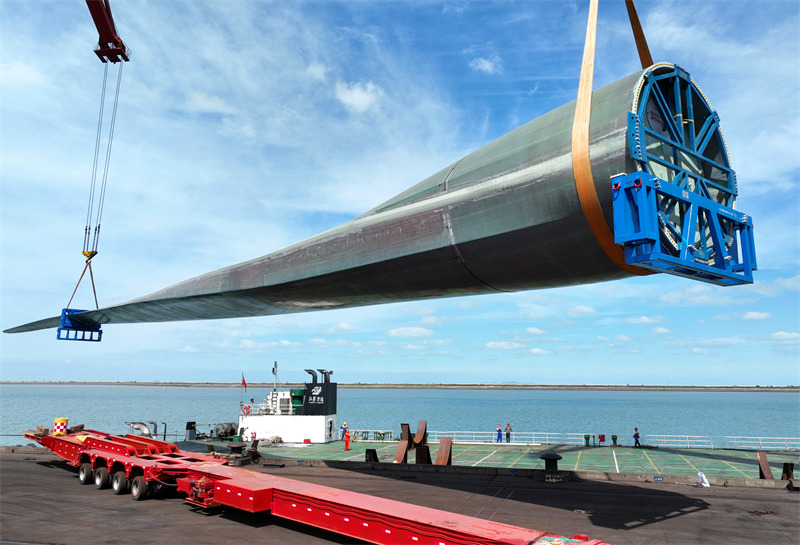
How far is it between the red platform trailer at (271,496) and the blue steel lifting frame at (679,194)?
4.91 meters

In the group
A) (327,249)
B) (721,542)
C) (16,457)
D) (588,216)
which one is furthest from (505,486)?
(16,457)

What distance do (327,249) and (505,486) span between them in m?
10.1

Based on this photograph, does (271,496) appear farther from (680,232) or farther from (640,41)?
(640,41)

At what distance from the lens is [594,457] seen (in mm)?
26031

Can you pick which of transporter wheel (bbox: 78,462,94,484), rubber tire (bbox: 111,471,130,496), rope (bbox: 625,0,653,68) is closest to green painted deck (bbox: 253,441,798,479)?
transporter wheel (bbox: 78,462,94,484)

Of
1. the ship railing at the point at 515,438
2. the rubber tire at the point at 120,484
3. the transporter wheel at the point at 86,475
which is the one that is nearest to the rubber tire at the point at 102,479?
the rubber tire at the point at 120,484

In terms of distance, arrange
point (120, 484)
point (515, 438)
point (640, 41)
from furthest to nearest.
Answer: point (515, 438)
point (120, 484)
point (640, 41)

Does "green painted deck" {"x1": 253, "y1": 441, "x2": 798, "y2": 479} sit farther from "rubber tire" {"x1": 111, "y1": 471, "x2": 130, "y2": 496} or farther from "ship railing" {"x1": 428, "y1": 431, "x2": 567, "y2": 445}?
"rubber tire" {"x1": 111, "y1": 471, "x2": 130, "y2": 496}

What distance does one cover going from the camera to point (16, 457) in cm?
2420

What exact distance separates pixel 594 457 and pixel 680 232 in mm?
20322

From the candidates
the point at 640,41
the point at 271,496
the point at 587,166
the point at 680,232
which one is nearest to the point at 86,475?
the point at 271,496

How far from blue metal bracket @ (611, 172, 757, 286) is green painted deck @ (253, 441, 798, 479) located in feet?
43.8

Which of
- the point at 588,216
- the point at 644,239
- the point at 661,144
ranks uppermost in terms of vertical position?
the point at 661,144

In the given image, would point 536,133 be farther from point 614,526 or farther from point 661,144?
point 614,526
